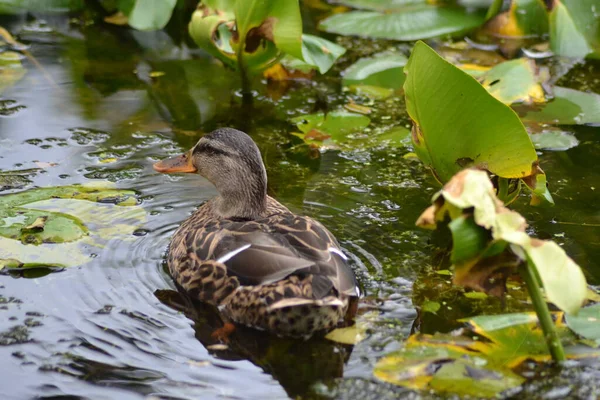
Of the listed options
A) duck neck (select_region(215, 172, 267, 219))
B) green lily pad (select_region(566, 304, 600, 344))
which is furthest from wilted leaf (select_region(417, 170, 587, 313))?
duck neck (select_region(215, 172, 267, 219))

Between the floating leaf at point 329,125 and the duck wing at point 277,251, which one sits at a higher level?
the duck wing at point 277,251

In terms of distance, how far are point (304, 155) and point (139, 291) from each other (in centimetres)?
219

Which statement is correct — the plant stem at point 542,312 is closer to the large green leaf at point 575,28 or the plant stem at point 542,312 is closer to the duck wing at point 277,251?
the duck wing at point 277,251

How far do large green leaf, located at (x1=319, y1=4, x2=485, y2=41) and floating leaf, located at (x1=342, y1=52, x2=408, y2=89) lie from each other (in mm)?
690

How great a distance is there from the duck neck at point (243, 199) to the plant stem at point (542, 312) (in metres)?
1.76

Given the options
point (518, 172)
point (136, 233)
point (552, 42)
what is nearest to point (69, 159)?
point (136, 233)

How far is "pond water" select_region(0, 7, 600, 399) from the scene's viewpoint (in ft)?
12.8

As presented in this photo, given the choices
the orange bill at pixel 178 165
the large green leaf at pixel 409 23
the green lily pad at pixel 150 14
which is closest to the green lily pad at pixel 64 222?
the orange bill at pixel 178 165

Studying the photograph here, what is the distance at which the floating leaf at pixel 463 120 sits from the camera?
4613 mm

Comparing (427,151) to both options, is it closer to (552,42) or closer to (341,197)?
(341,197)

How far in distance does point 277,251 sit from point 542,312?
4.33ft

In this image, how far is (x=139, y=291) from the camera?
461cm

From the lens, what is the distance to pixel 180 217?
18.0 feet

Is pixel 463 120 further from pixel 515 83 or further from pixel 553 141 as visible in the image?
pixel 515 83
